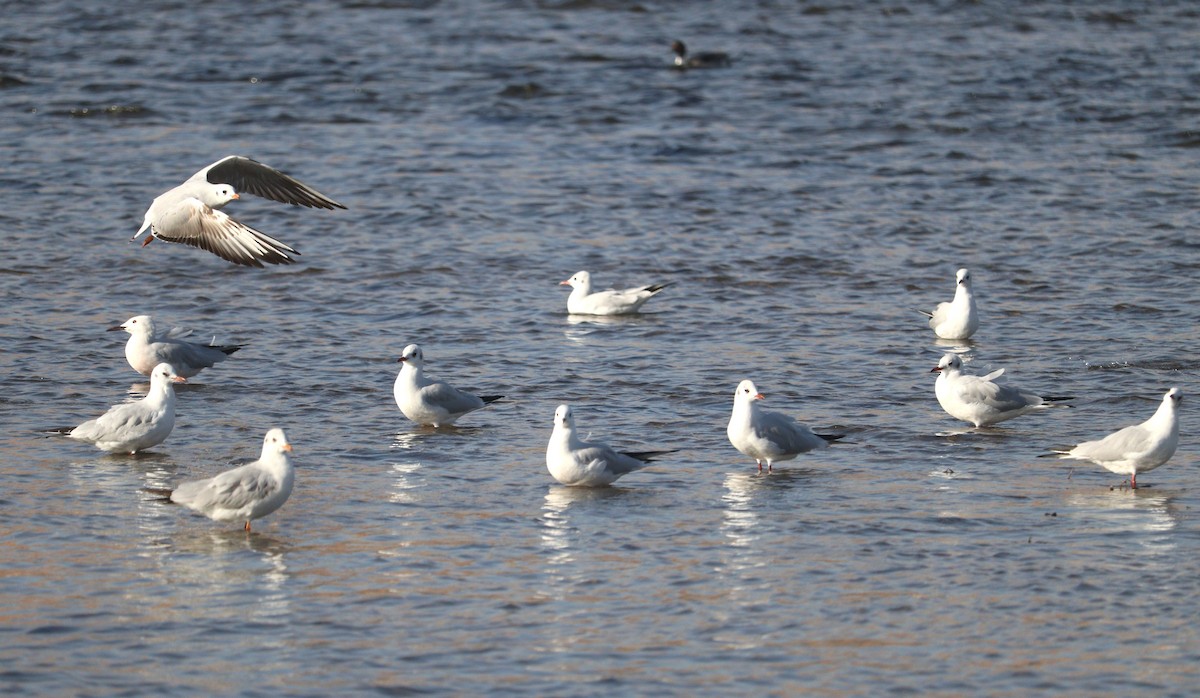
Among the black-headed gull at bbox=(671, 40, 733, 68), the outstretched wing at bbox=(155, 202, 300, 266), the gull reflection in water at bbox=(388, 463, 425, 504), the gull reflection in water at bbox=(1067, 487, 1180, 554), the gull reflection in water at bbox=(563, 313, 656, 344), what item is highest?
the black-headed gull at bbox=(671, 40, 733, 68)

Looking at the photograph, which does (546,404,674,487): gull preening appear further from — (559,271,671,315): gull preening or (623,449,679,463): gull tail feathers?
(559,271,671,315): gull preening

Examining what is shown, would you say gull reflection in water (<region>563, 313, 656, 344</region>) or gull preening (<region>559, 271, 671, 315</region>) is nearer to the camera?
gull reflection in water (<region>563, 313, 656, 344</region>)

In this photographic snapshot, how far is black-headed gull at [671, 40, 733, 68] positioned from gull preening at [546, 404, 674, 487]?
62.3 ft

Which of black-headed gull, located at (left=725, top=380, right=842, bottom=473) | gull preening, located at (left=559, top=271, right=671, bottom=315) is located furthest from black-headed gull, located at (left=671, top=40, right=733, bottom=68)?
black-headed gull, located at (left=725, top=380, right=842, bottom=473)

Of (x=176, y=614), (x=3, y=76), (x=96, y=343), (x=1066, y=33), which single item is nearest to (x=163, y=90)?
(x=3, y=76)

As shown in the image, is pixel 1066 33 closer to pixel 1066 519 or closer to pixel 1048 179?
pixel 1048 179

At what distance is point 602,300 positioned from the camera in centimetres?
1469

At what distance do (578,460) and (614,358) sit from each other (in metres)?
3.79

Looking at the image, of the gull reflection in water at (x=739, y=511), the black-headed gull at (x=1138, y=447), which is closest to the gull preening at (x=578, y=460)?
the gull reflection in water at (x=739, y=511)

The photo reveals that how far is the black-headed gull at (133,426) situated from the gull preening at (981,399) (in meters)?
4.93

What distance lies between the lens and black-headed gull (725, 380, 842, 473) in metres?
9.79

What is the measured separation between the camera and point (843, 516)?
349 inches

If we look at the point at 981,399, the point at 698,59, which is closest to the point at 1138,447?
the point at 981,399

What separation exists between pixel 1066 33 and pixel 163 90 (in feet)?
52.9
